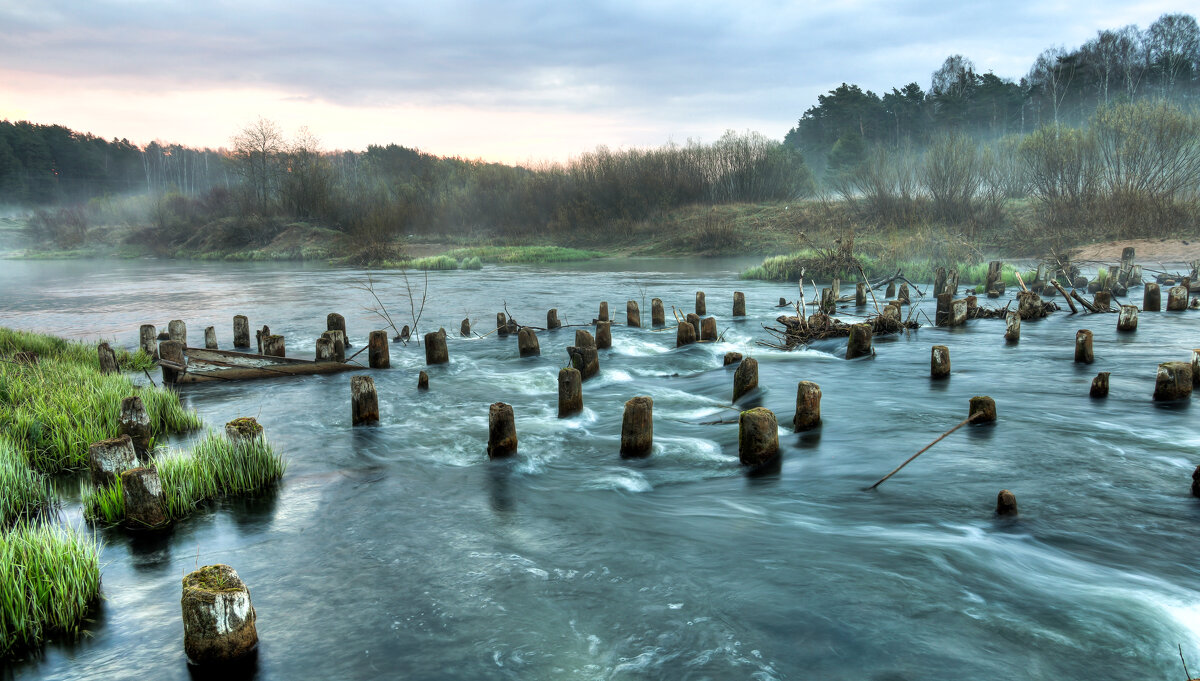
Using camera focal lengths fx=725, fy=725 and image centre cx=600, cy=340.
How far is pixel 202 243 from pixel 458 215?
22.8 m

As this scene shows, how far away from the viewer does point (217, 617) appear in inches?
156

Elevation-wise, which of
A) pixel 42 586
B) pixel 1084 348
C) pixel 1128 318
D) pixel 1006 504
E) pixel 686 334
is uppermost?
pixel 1128 318

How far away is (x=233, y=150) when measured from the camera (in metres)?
70.6

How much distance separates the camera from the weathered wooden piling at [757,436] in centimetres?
732

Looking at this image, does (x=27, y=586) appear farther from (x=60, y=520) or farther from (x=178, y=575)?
(x=60, y=520)

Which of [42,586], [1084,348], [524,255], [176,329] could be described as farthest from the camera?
[524,255]

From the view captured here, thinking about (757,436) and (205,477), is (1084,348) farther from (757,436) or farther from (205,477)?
(205,477)

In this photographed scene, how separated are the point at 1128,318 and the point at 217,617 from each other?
15.1m

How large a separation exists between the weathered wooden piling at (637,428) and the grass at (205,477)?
3599 millimetres

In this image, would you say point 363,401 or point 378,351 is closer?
point 363,401

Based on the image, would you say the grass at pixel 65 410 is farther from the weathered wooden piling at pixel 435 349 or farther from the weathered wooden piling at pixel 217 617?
the weathered wooden piling at pixel 435 349

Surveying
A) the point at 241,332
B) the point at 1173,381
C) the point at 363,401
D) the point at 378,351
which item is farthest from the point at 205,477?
the point at 1173,381

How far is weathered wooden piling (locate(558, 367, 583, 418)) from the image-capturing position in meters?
9.13

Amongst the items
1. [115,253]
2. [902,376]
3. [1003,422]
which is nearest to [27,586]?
[1003,422]
